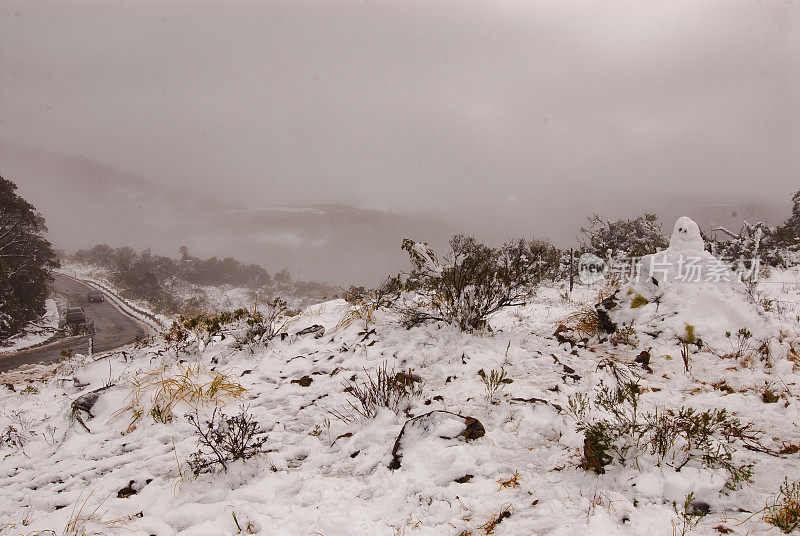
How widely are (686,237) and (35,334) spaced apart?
3101cm

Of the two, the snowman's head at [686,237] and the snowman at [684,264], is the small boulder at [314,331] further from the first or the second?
the snowman's head at [686,237]

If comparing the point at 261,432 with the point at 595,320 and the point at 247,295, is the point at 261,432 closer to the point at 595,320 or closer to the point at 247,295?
the point at 595,320

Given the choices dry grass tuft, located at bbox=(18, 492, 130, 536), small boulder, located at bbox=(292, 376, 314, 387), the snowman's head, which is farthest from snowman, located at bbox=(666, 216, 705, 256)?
dry grass tuft, located at bbox=(18, 492, 130, 536)

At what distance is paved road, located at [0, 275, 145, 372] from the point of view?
16141mm

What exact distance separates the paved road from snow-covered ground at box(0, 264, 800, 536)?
10.3m

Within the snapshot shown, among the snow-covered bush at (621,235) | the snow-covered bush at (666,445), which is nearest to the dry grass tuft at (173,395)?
the snow-covered bush at (666,445)

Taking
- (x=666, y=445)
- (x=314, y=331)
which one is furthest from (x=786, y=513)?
(x=314, y=331)

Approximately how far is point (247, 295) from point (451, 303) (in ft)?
147

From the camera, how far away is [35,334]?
21172 millimetres

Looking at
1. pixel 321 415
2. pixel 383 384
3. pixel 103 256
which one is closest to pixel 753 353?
pixel 383 384

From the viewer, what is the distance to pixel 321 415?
348 cm

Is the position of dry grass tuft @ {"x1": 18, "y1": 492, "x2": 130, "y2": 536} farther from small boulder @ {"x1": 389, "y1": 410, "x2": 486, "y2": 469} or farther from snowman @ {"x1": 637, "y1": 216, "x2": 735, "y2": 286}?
snowman @ {"x1": 637, "y1": 216, "x2": 735, "y2": 286}

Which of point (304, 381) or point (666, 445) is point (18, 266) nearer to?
point (304, 381)

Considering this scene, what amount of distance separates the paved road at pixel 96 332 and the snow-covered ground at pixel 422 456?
1030 cm
